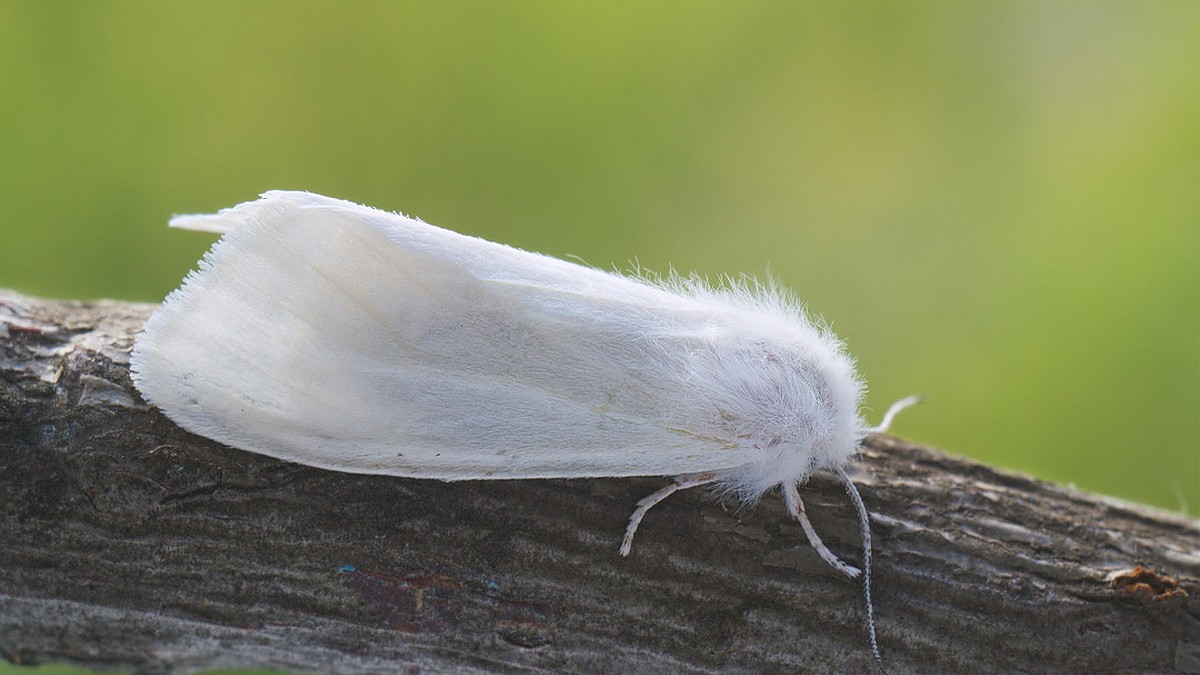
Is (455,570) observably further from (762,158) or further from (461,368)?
(762,158)

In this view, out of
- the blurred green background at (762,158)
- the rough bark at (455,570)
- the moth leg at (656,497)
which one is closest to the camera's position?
the rough bark at (455,570)

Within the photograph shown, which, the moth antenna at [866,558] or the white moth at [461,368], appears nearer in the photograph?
the white moth at [461,368]

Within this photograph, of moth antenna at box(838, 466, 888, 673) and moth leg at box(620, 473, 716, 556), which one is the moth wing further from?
moth antenna at box(838, 466, 888, 673)

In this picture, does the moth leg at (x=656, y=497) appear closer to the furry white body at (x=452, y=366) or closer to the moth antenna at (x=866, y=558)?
the furry white body at (x=452, y=366)

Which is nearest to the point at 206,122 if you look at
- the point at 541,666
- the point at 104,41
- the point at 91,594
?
the point at 104,41

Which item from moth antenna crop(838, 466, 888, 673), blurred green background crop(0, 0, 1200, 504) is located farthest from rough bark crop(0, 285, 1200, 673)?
blurred green background crop(0, 0, 1200, 504)

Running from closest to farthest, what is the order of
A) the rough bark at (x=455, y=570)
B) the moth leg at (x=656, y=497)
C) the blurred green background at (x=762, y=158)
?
the rough bark at (x=455, y=570)
the moth leg at (x=656, y=497)
the blurred green background at (x=762, y=158)

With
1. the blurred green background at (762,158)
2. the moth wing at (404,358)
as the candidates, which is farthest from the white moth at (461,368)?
the blurred green background at (762,158)

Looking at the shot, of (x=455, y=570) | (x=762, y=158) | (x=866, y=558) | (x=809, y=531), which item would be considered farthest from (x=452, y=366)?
(x=762, y=158)
